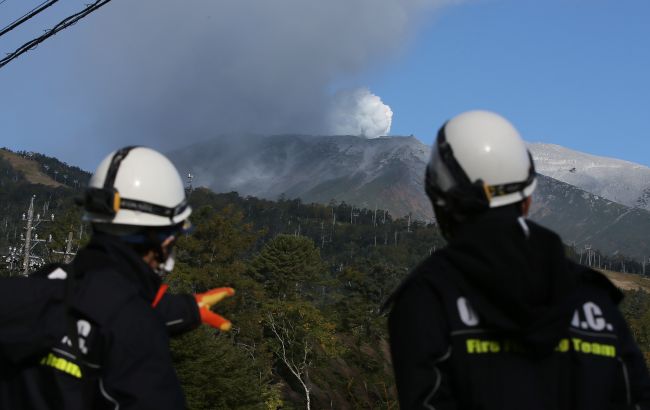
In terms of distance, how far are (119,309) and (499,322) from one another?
1.56 m

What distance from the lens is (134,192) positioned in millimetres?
4477

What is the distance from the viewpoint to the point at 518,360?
11.2 ft

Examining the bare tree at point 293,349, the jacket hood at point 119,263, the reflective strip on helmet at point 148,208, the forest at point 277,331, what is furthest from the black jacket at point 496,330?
the bare tree at point 293,349

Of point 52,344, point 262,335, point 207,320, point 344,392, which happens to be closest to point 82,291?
point 52,344

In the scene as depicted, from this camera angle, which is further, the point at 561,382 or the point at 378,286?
the point at 378,286

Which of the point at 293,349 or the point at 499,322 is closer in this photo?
the point at 499,322

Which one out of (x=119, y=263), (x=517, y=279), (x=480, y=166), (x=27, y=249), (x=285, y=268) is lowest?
(x=517, y=279)

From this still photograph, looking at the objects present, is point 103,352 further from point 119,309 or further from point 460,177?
point 460,177

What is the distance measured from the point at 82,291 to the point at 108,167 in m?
0.83

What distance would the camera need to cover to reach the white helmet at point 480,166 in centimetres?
367

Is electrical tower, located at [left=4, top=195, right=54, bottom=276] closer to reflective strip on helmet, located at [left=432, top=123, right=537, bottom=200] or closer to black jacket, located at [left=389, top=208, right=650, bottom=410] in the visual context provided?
reflective strip on helmet, located at [left=432, top=123, right=537, bottom=200]

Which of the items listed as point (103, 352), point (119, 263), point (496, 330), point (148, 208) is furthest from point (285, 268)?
point (496, 330)

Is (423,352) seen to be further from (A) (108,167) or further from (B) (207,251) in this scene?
(B) (207,251)

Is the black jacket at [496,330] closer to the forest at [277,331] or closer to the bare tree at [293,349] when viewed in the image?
the forest at [277,331]
